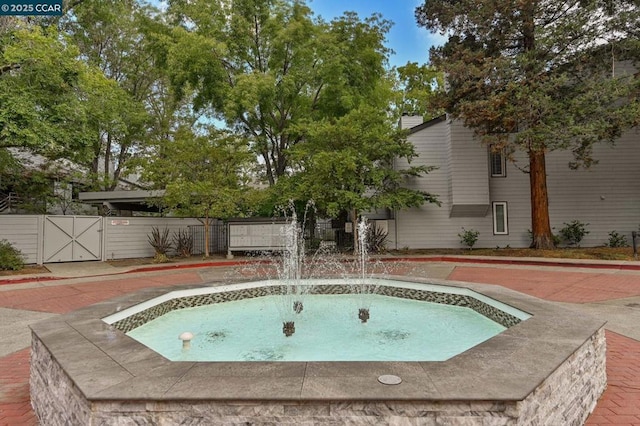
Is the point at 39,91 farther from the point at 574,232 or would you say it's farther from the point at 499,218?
the point at 574,232

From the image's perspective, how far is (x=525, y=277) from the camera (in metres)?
9.54

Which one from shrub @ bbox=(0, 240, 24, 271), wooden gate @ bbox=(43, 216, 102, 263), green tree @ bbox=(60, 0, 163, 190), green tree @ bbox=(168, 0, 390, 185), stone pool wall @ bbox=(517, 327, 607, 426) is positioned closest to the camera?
stone pool wall @ bbox=(517, 327, 607, 426)

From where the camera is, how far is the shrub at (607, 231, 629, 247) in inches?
596

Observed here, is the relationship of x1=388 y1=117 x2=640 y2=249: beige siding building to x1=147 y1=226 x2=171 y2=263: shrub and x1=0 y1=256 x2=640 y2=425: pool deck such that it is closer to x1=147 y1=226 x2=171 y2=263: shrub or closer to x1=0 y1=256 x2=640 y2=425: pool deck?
x1=0 y1=256 x2=640 y2=425: pool deck

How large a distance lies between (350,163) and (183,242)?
325 inches

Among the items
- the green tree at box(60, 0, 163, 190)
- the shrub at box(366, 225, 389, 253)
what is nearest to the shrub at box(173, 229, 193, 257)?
the green tree at box(60, 0, 163, 190)

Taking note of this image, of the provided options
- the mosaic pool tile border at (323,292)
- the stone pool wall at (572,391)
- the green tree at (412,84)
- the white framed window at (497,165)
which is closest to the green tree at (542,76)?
the white framed window at (497,165)

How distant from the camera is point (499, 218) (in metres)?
16.3

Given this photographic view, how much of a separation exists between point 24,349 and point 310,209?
504 inches

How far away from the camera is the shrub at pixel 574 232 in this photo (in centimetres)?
1550

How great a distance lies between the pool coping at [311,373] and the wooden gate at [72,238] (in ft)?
39.1

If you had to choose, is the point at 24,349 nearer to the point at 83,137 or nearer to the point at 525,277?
the point at 83,137

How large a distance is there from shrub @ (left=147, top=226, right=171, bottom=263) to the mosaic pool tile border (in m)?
8.11

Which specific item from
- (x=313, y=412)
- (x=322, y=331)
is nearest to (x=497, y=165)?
(x=322, y=331)
